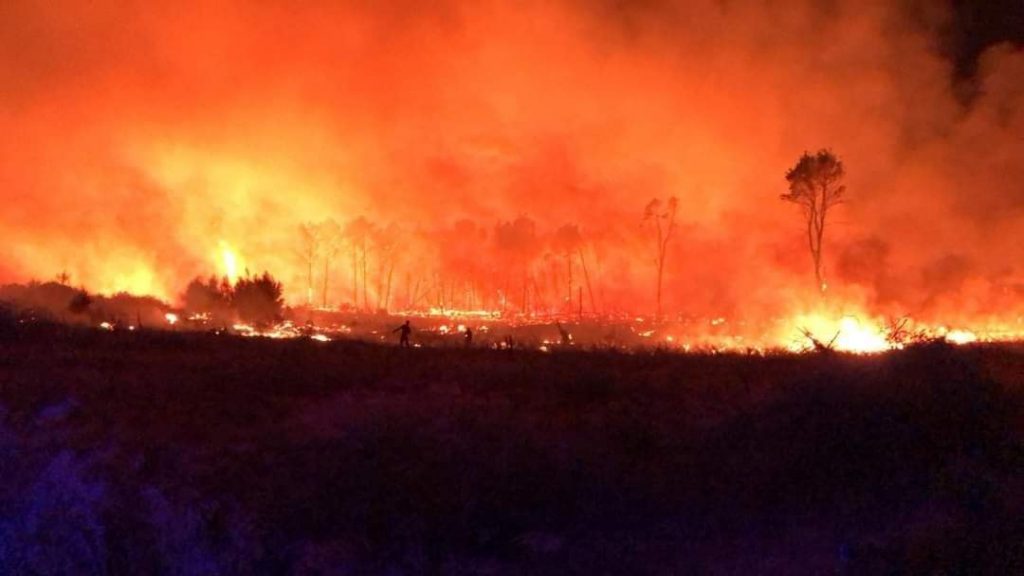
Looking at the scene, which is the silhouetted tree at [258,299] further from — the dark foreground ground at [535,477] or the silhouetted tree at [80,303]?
the dark foreground ground at [535,477]

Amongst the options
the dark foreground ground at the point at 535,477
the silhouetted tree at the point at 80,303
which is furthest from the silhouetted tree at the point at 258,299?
the dark foreground ground at the point at 535,477

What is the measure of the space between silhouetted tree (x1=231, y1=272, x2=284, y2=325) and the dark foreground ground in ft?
92.2

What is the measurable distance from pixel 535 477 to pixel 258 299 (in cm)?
3716

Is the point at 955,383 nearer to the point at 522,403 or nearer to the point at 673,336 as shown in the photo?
the point at 522,403

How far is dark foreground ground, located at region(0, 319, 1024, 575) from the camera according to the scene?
8242 mm

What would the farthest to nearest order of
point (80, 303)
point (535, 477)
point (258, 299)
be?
point (258, 299)
point (80, 303)
point (535, 477)

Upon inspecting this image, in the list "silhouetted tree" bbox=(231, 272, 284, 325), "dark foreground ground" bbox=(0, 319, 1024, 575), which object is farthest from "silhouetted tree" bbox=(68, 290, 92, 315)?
"dark foreground ground" bbox=(0, 319, 1024, 575)

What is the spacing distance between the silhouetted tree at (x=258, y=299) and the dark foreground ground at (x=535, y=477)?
28090 millimetres

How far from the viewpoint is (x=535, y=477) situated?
10.4 m

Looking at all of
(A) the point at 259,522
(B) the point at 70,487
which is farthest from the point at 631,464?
(B) the point at 70,487

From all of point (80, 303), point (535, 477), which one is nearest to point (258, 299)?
point (80, 303)

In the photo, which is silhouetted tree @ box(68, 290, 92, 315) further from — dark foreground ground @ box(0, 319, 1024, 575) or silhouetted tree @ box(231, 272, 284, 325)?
dark foreground ground @ box(0, 319, 1024, 575)

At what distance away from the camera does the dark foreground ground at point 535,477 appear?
27.0 feet

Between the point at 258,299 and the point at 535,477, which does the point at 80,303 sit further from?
the point at 535,477
